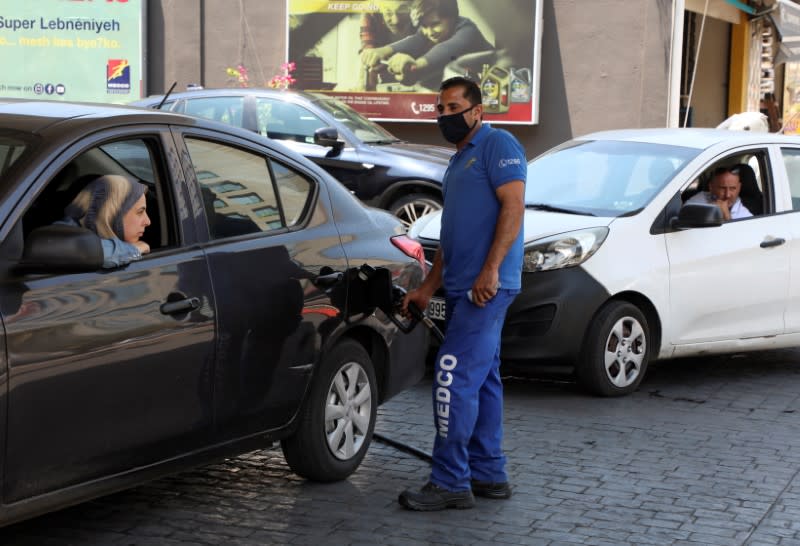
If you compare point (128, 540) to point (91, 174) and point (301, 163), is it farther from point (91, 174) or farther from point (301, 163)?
point (301, 163)

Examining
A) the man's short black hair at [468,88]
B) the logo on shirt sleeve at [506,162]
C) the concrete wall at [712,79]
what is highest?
the concrete wall at [712,79]

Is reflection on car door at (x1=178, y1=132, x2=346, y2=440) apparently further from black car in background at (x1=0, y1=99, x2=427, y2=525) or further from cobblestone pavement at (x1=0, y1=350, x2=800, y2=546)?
cobblestone pavement at (x1=0, y1=350, x2=800, y2=546)

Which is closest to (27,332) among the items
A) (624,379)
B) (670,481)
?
(670,481)

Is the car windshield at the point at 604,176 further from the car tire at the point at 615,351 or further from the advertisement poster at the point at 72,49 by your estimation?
the advertisement poster at the point at 72,49

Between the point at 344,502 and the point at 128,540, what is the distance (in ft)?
3.29

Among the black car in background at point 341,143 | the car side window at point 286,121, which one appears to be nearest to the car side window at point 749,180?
the black car in background at point 341,143

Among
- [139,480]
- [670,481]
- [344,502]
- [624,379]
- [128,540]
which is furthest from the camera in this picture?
[624,379]

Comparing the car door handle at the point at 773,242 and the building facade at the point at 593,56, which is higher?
the building facade at the point at 593,56

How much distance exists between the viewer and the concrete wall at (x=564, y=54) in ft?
62.2

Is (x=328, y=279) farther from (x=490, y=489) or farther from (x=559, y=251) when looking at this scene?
(x=559, y=251)

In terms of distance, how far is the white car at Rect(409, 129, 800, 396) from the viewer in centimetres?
780

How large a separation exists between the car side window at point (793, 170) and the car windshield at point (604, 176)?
86 cm

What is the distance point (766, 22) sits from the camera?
878 inches

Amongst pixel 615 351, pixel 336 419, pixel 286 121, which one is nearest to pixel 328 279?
pixel 336 419
